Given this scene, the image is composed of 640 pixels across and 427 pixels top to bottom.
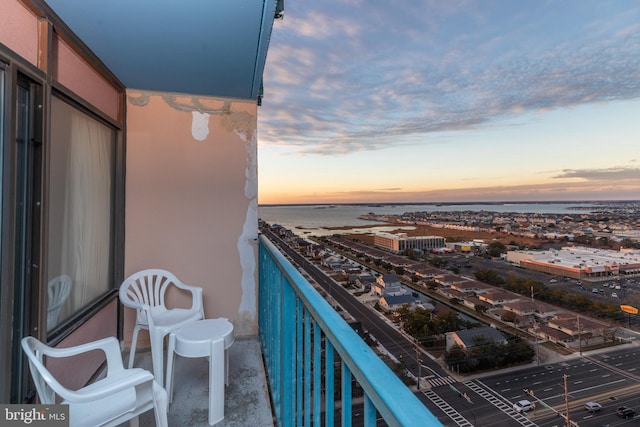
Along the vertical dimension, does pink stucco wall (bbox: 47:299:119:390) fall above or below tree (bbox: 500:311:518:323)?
above

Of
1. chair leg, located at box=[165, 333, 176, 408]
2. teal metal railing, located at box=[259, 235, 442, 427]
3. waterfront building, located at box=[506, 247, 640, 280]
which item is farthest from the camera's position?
waterfront building, located at box=[506, 247, 640, 280]

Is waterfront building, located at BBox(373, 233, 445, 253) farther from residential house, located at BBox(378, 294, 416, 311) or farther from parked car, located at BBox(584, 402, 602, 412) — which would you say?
parked car, located at BBox(584, 402, 602, 412)

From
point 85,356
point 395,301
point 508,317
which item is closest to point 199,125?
point 85,356

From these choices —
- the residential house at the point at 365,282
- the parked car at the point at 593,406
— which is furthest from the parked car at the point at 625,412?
the residential house at the point at 365,282

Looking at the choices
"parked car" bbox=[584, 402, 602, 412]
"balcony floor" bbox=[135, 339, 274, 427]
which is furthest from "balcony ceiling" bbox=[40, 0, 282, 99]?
"parked car" bbox=[584, 402, 602, 412]

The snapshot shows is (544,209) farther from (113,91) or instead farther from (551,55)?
(113,91)

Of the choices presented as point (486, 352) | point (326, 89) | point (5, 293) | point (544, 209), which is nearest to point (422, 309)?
point (486, 352)

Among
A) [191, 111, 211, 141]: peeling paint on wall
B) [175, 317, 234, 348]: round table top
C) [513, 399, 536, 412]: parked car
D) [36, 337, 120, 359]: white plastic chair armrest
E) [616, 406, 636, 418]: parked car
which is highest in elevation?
[191, 111, 211, 141]: peeling paint on wall

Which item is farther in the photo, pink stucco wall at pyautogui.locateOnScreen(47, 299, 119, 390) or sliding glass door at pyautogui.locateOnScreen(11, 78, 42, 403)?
pink stucco wall at pyautogui.locateOnScreen(47, 299, 119, 390)
